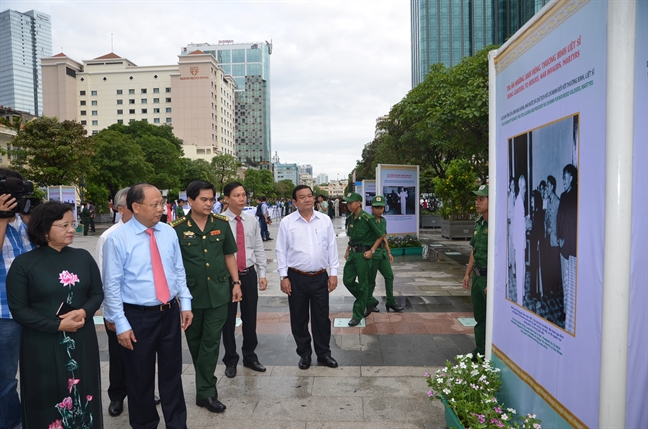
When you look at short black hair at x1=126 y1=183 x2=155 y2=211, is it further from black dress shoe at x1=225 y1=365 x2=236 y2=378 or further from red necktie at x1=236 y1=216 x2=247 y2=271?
black dress shoe at x1=225 y1=365 x2=236 y2=378

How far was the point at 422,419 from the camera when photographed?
3318 millimetres

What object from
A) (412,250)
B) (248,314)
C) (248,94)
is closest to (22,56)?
(248,94)

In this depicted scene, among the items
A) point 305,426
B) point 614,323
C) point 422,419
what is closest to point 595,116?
point 614,323

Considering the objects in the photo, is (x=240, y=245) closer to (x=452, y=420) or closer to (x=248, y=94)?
(x=452, y=420)

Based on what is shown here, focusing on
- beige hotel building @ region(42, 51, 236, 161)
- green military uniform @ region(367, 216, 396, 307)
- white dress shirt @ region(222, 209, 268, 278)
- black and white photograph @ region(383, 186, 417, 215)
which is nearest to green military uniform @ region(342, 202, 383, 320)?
green military uniform @ region(367, 216, 396, 307)

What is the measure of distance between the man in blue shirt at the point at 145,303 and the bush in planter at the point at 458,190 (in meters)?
14.8

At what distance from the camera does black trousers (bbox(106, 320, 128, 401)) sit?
139 inches

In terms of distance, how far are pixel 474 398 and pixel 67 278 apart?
2.61 meters

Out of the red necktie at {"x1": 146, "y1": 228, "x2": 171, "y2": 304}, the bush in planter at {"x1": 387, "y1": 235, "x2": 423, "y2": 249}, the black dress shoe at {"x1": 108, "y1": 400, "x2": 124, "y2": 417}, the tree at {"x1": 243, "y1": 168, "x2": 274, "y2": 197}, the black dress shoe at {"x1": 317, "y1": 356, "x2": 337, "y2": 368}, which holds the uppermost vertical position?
the tree at {"x1": 243, "y1": 168, "x2": 274, "y2": 197}

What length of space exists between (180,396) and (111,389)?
2.95ft

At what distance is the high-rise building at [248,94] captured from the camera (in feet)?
469

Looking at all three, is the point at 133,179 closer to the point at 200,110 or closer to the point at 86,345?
the point at 86,345

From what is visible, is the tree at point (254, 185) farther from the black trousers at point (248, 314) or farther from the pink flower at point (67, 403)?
the pink flower at point (67, 403)

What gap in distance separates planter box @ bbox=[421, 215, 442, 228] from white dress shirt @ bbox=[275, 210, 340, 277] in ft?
64.5
